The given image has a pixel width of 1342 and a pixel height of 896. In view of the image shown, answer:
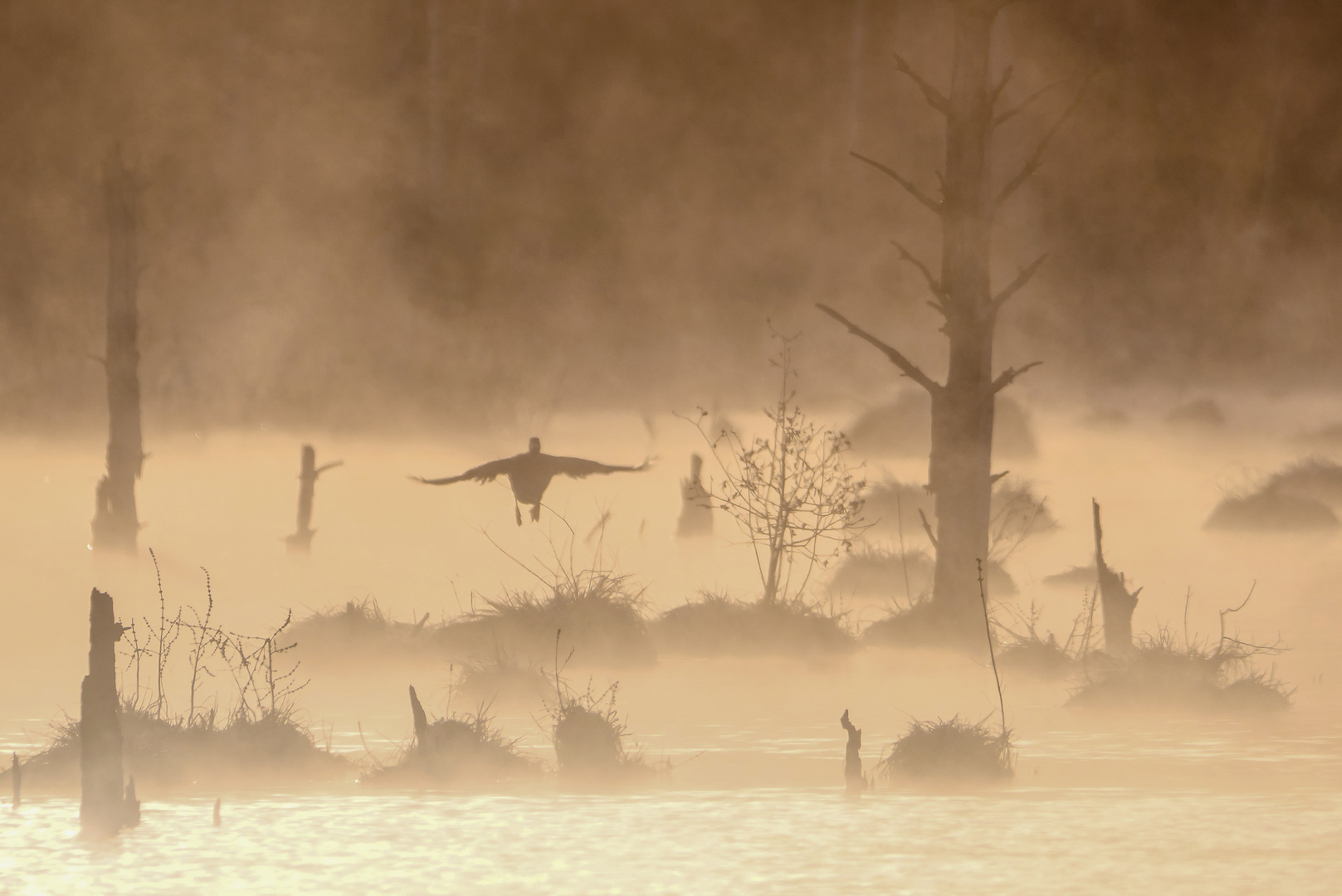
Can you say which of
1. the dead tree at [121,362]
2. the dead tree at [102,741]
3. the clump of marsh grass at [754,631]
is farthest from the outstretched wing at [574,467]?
the dead tree at [102,741]

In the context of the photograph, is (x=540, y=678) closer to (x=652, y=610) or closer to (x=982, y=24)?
(x=652, y=610)

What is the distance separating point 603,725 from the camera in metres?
13.5

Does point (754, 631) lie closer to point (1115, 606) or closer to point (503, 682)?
point (1115, 606)

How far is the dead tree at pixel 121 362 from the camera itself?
27469 mm

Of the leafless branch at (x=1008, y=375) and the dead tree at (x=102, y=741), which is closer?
the dead tree at (x=102, y=741)

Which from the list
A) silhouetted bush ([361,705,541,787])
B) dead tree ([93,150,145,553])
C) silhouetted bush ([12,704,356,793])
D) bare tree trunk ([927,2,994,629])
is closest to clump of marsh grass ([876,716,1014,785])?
silhouetted bush ([361,705,541,787])

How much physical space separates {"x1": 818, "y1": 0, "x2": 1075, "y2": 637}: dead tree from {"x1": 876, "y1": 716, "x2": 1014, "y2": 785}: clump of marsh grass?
7348 mm

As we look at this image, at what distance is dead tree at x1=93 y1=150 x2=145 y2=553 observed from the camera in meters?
27.5

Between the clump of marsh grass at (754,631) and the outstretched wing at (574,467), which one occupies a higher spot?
the outstretched wing at (574,467)

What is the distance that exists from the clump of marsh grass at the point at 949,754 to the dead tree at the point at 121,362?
18.0 m

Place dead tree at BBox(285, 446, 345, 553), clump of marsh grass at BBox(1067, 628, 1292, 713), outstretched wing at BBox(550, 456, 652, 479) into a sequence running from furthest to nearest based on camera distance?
dead tree at BBox(285, 446, 345, 553)
outstretched wing at BBox(550, 456, 652, 479)
clump of marsh grass at BBox(1067, 628, 1292, 713)

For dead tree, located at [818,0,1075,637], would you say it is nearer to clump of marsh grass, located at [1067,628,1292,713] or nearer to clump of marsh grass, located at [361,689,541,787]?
clump of marsh grass, located at [1067,628,1292,713]

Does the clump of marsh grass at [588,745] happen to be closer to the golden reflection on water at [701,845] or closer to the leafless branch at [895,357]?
the golden reflection on water at [701,845]

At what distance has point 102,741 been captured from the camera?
37.1 feet
